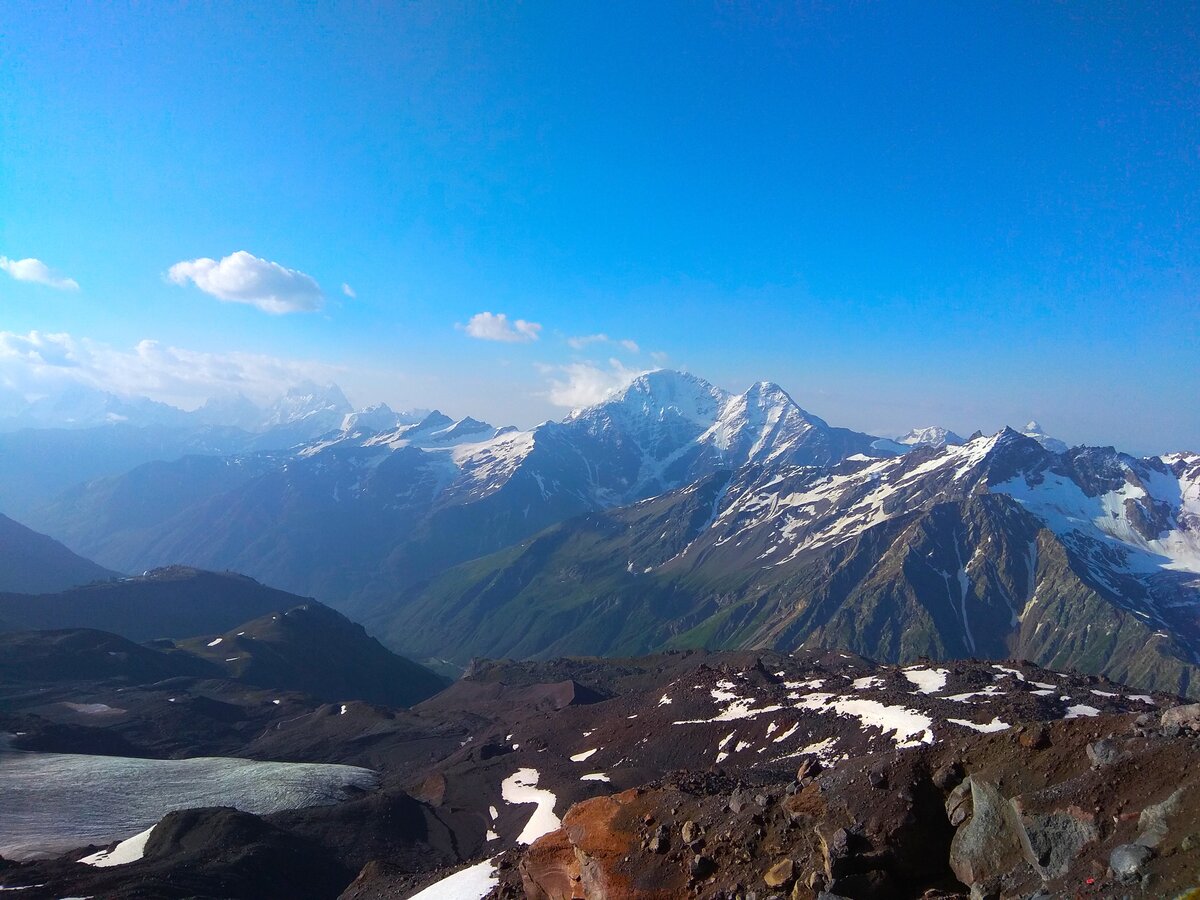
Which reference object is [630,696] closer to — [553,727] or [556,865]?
[553,727]

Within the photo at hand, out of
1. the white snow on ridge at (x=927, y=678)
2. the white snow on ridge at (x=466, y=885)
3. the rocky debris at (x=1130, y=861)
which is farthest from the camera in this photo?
the white snow on ridge at (x=927, y=678)

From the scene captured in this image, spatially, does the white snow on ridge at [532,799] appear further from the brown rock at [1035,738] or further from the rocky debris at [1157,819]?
the rocky debris at [1157,819]

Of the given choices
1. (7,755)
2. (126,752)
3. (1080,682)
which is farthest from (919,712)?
(126,752)

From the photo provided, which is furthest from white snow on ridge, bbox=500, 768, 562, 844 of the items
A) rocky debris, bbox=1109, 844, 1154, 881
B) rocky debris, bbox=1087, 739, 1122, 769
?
rocky debris, bbox=1109, 844, 1154, 881

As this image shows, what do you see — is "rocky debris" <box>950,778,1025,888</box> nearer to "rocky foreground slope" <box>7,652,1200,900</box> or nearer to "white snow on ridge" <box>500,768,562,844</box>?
"rocky foreground slope" <box>7,652,1200,900</box>

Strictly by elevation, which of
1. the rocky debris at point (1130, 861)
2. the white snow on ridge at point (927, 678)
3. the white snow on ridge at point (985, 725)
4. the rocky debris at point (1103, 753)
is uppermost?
the rocky debris at point (1103, 753)

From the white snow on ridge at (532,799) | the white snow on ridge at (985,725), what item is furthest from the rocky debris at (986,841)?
the white snow on ridge at (532,799)

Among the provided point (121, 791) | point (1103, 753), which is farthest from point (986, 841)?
point (121, 791)

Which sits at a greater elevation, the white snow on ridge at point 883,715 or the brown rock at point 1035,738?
the brown rock at point 1035,738
